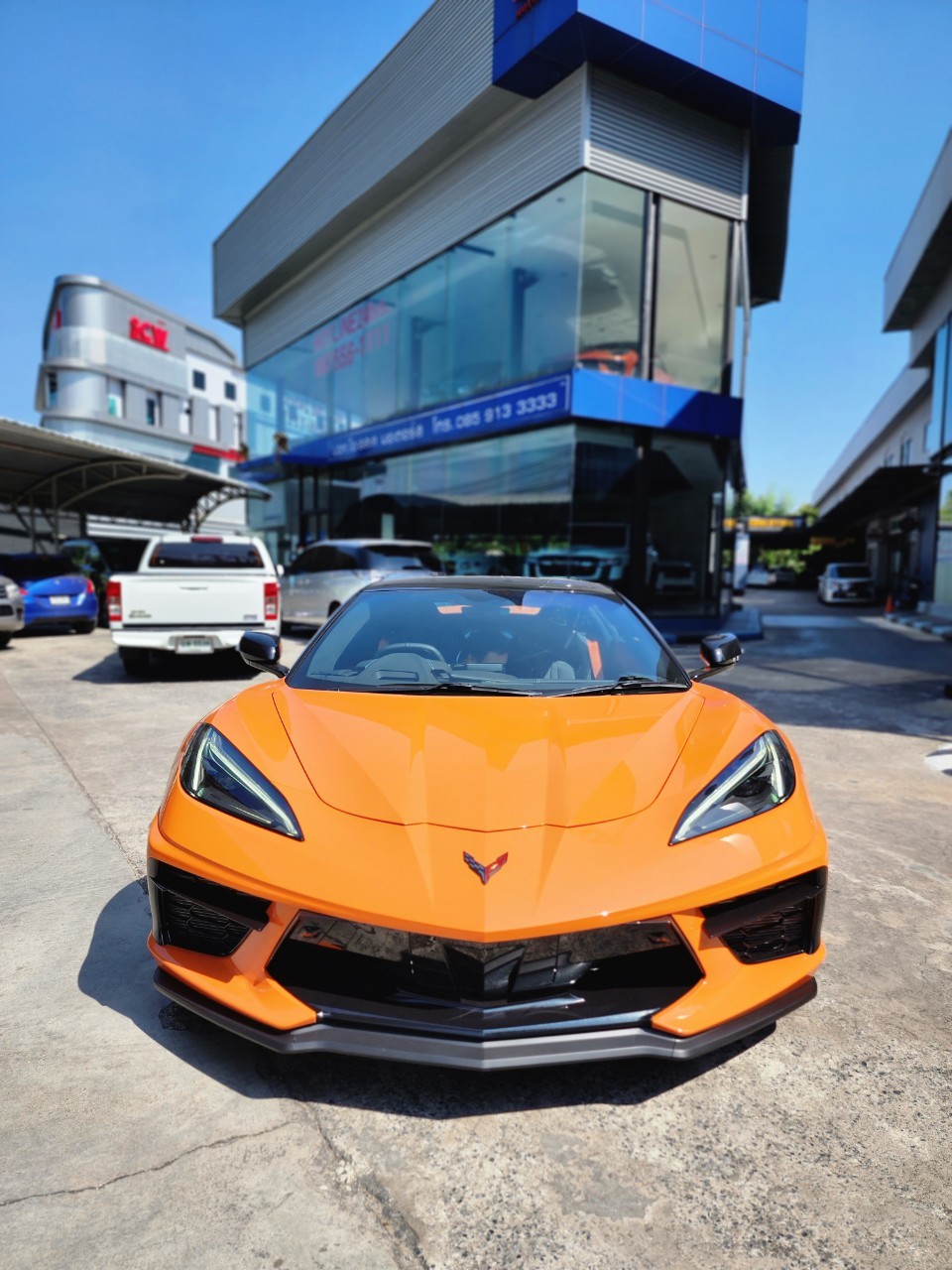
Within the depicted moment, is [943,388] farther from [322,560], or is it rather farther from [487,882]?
[487,882]

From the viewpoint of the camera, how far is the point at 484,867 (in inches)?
77.7

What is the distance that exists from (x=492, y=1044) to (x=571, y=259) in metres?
16.8

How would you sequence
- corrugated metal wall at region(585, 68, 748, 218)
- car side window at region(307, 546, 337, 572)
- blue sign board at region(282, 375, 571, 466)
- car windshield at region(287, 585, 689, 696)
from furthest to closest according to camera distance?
blue sign board at region(282, 375, 571, 466)
corrugated metal wall at region(585, 68, 748, 218)
car side window at region(307, 546, 337, 572)
car windshield at region(287, 585, 689, 696)

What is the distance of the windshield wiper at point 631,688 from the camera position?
299cm

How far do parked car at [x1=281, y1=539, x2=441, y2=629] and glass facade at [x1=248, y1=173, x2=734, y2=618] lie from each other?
10.1 feet

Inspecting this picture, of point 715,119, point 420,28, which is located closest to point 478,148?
point 420,28

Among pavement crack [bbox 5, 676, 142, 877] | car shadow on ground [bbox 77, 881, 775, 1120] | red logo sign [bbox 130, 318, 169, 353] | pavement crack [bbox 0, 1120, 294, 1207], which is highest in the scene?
red logo sign [bbox 130, 318, 169, 353]

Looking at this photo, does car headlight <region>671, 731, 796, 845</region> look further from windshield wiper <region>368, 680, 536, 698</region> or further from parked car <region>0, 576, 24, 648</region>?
parked car <region>0, 576, 24, 648</region>

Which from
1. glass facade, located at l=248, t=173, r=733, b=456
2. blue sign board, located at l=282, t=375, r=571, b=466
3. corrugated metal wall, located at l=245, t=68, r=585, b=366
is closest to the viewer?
blue sign board, located at l=282, t=375, r=571, b=466

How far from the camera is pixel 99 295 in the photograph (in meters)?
45.6

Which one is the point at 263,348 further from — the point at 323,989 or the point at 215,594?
the point at 323,989

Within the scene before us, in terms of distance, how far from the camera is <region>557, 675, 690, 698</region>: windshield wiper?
9.80 feet

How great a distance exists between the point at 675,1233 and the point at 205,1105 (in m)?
1.19

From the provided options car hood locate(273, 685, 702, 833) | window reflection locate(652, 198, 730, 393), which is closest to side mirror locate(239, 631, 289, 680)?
car hood locate(273, 685, 702, 833)
